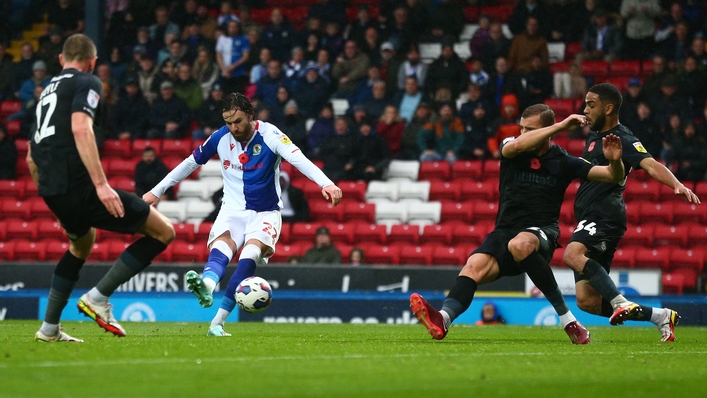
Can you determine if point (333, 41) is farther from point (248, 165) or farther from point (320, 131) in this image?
point (248, 165)

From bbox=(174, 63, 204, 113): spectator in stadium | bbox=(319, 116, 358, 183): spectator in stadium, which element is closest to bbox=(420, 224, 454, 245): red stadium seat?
bbox=(319, 116, 358, 183): spectator in stadium

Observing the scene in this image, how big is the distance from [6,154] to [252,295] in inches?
472

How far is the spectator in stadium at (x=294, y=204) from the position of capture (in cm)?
1689

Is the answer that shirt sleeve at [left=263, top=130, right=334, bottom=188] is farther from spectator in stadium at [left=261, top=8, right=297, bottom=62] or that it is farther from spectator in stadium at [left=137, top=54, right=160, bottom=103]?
spectator in stadium at [left=137, top=54, right=160, bottom=103]

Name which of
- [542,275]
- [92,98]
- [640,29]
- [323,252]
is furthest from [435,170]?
[92,98]

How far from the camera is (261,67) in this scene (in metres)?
19.5

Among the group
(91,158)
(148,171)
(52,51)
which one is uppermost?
(52,51)

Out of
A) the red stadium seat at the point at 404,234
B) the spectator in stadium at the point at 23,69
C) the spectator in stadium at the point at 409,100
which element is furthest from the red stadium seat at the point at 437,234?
the spectator in stadium at the point at 23,69

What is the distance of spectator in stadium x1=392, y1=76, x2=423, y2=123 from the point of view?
18.4m

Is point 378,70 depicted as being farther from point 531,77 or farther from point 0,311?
point 0,311

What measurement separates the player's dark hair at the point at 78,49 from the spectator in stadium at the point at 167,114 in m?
12.2

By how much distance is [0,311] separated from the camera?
47.5 ft

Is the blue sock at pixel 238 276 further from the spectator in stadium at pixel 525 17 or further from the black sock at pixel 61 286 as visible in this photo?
the spectator in stadium at pixel 525 17

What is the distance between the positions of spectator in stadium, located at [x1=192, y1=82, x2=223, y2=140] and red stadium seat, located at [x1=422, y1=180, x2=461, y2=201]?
13.8ft
